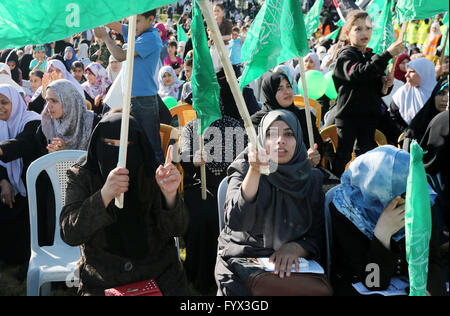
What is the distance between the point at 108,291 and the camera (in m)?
2.25

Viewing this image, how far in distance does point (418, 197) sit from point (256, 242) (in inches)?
32.6

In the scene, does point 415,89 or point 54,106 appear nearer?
point 54,106

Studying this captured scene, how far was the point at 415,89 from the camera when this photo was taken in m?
5.38

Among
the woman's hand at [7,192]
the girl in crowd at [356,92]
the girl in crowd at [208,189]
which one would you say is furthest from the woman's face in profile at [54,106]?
the girl in crowd at [356,92]

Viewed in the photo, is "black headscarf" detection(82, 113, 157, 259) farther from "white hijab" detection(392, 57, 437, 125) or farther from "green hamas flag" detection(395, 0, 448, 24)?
"white hijab" detection(392, 57, 437, 125)

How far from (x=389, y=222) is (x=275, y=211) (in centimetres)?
53

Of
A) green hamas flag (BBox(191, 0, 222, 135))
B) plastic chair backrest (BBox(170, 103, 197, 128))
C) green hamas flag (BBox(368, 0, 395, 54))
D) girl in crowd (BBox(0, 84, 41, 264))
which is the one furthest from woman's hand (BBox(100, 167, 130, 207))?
green hamas flag (BBox(368, 0, 395, 54))

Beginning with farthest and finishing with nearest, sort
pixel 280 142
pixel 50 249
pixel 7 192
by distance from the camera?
pixel 7 192 < pixel 50 249 < pixel 280 142

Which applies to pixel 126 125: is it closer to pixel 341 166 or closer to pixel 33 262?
pixel 33 262

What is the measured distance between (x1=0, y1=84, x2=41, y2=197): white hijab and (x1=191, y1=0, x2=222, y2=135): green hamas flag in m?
1.49

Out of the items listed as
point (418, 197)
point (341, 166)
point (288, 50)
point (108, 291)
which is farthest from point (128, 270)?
point (341, 166)

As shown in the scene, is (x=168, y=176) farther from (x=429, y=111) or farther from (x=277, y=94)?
(x=429, y=111)

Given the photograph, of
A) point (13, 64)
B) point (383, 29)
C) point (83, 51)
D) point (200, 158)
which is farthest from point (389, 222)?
point (83, 51)

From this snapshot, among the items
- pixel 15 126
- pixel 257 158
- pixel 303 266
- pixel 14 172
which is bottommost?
pixel 303 266
